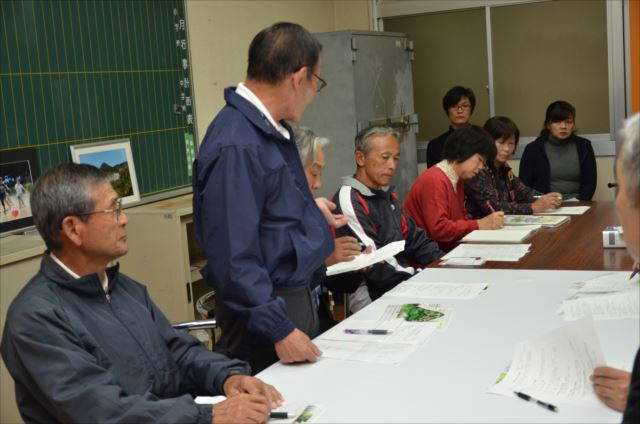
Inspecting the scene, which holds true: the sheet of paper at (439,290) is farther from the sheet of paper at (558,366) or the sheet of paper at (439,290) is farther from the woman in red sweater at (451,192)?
the woman in red sweater at (451,192)

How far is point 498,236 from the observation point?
12.3 ft

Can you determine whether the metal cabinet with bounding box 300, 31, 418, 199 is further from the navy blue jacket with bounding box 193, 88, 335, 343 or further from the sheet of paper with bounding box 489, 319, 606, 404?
the sheet of paper with bounding box 489, 319, 606, 404

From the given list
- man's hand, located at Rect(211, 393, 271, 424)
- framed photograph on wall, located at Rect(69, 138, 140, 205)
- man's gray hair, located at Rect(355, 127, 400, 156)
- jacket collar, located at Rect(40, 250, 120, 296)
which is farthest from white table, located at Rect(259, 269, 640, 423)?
framed photograph on wall, located at Rect(69, 138, 140, 205)

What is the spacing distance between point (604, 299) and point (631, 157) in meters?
1.42

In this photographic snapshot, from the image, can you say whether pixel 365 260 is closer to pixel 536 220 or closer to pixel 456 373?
pixel 456 373

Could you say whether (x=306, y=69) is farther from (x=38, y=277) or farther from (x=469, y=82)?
(x=469, y=82)

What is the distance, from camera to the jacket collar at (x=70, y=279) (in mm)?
1752

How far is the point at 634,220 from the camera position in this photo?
121 cm

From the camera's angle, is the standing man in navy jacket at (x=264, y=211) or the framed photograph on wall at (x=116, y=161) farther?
the framed photograph on wall at (x=116, y=161)

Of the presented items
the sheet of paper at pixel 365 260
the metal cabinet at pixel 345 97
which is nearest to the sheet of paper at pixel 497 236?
the sheet of paper at pixel 365 260

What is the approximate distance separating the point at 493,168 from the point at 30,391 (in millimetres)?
3536

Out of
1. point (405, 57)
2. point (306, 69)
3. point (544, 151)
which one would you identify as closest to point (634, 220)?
point (306, 69)

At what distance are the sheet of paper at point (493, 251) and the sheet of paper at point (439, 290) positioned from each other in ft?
1.67

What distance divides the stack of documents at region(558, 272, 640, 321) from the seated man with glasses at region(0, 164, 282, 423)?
1058 millimetres
